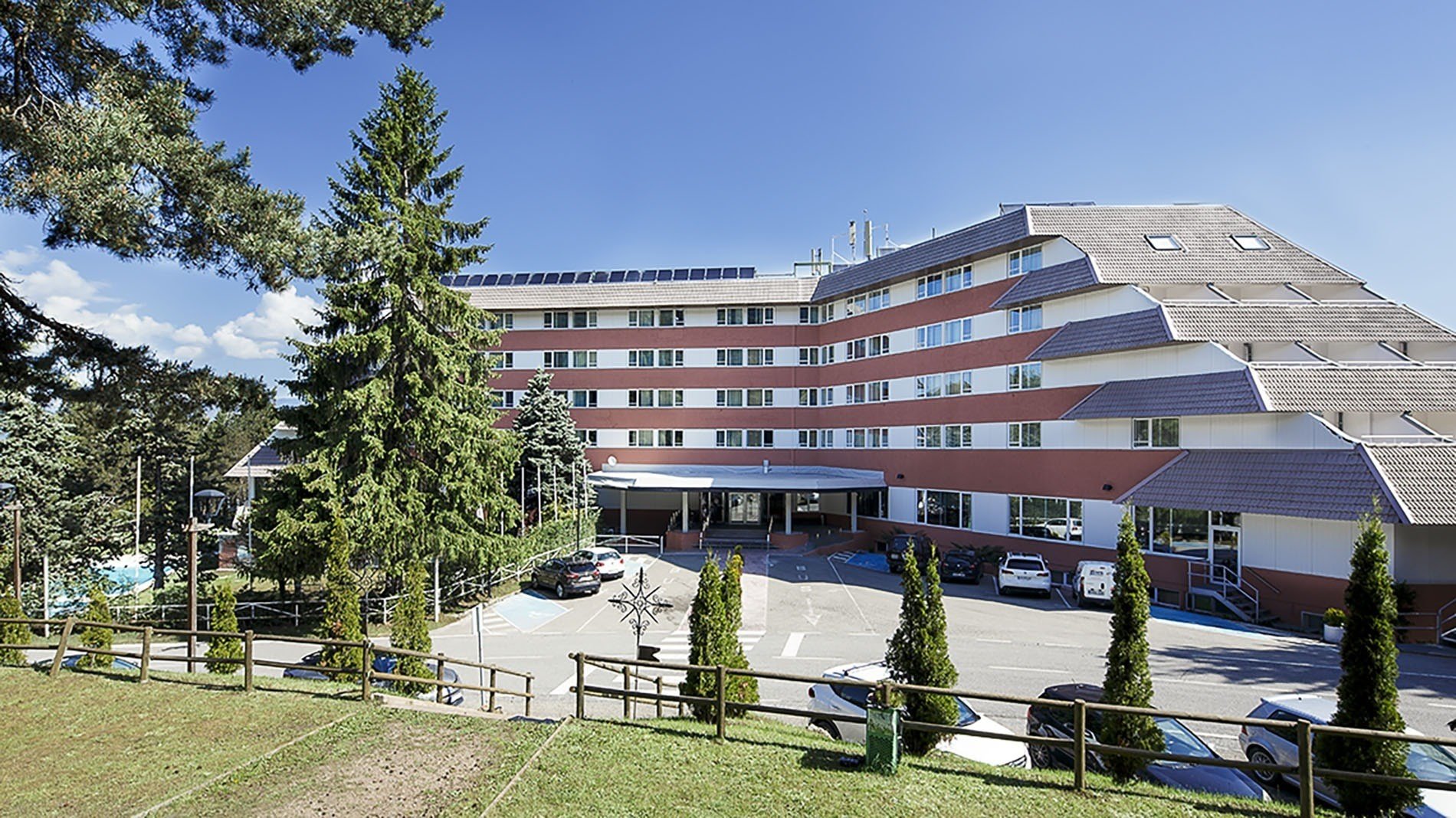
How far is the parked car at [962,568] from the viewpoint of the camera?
92.0ft

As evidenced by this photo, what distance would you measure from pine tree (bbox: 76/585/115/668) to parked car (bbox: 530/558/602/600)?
12376 mm

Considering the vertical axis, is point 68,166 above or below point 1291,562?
above

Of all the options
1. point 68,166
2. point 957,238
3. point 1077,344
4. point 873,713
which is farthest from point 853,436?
point 68,166

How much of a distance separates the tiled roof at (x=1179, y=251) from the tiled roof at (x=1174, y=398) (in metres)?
3.95

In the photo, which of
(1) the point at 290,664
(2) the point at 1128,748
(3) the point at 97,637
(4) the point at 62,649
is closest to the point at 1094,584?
(2) the point at 1128,748

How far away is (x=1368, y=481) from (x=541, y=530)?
2784 centimetres

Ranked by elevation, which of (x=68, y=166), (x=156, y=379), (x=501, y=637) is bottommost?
(x=501, y=637)

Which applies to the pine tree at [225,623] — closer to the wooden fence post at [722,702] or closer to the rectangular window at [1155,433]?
the wooden fence post at [722,702]

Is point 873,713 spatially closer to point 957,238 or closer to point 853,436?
point 957,238

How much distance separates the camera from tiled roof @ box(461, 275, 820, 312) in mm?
41406

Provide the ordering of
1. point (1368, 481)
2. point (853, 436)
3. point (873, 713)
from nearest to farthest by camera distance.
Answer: point (873, 713) → point (1368, 481) → point (853, 436)

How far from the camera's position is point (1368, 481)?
18.7 meters

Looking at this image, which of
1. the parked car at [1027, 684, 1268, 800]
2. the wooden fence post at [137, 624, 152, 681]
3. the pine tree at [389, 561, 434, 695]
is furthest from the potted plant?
the wooden fence post at [137, 624, 152, 681]

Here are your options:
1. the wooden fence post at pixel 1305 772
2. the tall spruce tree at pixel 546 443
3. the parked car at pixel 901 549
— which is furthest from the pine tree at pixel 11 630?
the parked car at pixel 901 549
